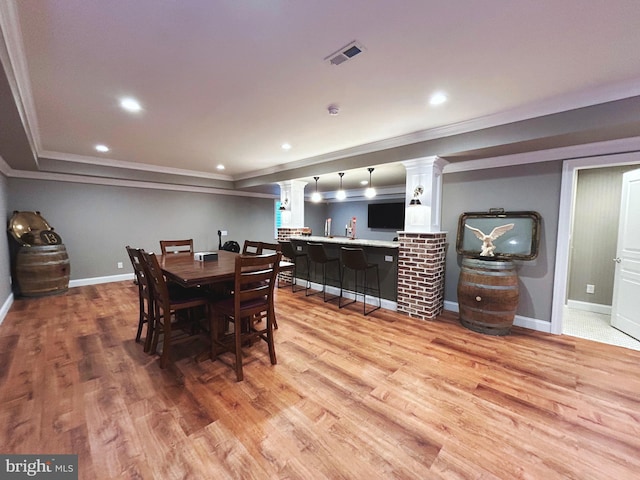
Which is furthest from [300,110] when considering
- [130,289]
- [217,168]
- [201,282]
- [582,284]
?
[582,284]

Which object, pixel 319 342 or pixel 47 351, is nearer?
pixel 47 351

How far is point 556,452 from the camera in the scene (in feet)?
4.91

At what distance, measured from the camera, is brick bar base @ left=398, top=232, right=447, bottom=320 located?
3.41m

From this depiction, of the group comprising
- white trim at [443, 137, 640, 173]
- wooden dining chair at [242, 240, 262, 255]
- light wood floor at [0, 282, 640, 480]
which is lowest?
light wood floor at [0, 282, 640, 480]

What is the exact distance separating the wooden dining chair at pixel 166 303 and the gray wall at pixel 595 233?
5231 mm

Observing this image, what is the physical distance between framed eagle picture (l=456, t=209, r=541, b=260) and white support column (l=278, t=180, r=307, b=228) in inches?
117

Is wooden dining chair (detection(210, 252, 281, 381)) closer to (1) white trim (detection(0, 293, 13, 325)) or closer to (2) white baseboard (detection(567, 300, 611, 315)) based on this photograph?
(1) white trim (detection(0, 293, 13, 325))

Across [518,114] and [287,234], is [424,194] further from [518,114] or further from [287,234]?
[287,234]

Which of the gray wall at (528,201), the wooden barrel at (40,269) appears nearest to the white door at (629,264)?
→ the gray wall at (528,201)

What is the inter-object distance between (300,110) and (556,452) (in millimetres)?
3164

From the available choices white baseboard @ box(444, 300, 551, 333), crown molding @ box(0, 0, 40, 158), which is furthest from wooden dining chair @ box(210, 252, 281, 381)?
white baseboard @ box(444, 300, 551, 333)

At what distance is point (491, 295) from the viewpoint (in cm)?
294

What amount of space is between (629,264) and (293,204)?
475 cm

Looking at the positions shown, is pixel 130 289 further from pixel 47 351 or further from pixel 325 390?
pixel 325 390
